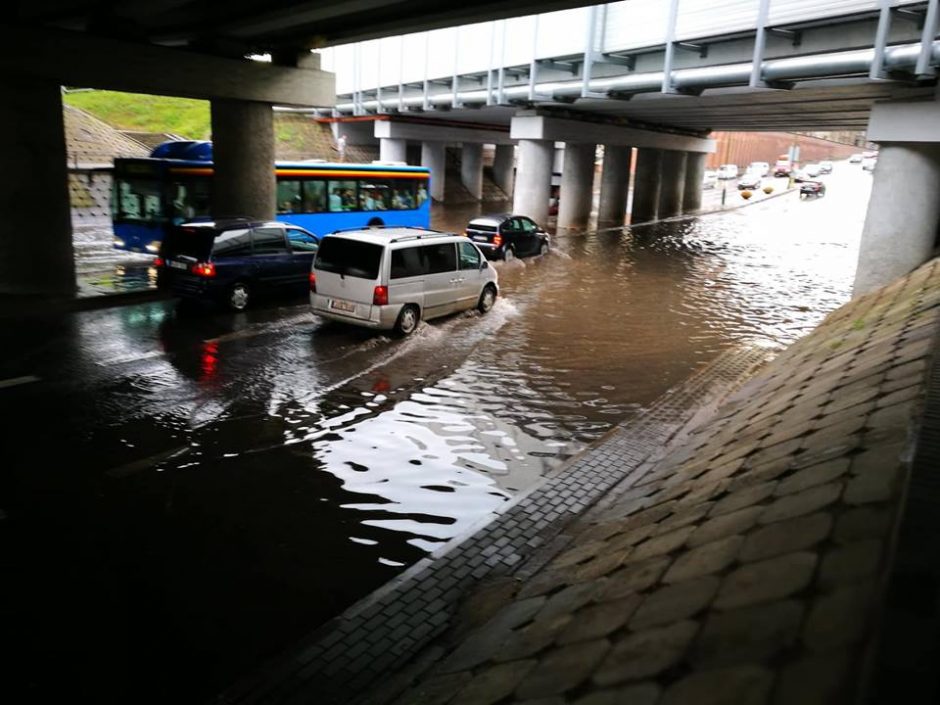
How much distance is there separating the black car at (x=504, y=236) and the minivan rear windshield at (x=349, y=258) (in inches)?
404

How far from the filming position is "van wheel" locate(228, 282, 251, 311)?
47.4ft

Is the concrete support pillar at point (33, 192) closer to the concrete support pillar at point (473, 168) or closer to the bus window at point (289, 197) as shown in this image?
the bus window at point (289, 197)

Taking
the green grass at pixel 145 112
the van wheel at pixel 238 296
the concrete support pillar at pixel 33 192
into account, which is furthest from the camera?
the green grass at pixel 145 112

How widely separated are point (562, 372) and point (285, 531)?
6470mm

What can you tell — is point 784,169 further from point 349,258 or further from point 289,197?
point 349,258

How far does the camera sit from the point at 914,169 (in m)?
16.2

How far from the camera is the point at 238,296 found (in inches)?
575

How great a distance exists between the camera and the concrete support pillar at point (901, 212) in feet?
53.2

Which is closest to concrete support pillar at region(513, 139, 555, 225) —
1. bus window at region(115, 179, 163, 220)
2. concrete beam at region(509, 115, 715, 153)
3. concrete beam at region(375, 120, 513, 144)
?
concrete beam at region(509, 115, 715, 153)

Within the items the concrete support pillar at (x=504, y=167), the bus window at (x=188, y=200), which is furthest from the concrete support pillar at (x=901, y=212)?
the concrete support pillar at (x=504, y=167)

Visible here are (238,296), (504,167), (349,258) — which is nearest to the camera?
(349,258)

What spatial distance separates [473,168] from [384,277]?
149 feet

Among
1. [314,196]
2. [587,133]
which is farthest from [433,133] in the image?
[314,196]

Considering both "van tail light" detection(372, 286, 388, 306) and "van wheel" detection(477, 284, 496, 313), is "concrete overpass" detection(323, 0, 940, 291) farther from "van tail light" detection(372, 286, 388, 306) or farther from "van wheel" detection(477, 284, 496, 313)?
"van tail light" detection(372, 286, 388, 306)
